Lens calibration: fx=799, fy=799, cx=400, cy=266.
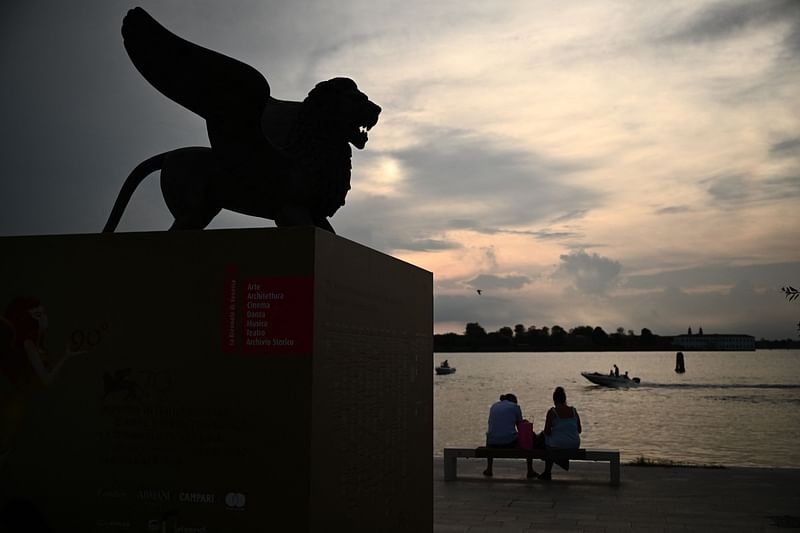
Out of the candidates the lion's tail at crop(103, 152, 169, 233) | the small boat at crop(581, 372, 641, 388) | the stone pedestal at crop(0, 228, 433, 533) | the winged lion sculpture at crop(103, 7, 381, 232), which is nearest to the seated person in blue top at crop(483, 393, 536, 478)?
the stone pedestal at crop(0, 228, 433, 533)

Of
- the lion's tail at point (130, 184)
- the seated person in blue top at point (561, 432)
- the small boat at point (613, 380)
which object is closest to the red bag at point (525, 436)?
the seated person in blue top at point (561, 432)

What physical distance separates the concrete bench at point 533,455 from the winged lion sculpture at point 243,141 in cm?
514

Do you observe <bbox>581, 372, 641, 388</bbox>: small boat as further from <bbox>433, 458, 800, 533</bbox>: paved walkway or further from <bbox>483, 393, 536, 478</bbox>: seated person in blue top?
<bbox>483, 393, 536, 478</bbox>: seated person in blue top

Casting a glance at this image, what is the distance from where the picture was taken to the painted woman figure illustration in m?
4.55

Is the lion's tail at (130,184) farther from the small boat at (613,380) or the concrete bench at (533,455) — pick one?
the small boat at (613,380)

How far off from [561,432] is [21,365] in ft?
22.0

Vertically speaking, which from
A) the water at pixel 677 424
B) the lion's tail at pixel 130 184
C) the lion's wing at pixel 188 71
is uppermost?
the lion's wing at pixel 188 71

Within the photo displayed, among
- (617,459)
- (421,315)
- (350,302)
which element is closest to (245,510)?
(350,302)

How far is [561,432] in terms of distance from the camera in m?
9.66

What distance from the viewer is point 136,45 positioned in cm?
460

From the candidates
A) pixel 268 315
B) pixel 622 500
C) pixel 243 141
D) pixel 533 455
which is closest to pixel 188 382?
pixel 268 315

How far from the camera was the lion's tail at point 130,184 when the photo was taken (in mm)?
5426

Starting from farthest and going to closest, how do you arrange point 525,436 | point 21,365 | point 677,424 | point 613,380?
1. point 613,380
2. point 677,424
3. point 525,436
4. point 21,365

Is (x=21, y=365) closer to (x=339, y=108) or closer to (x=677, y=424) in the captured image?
(x=339, y=108)
